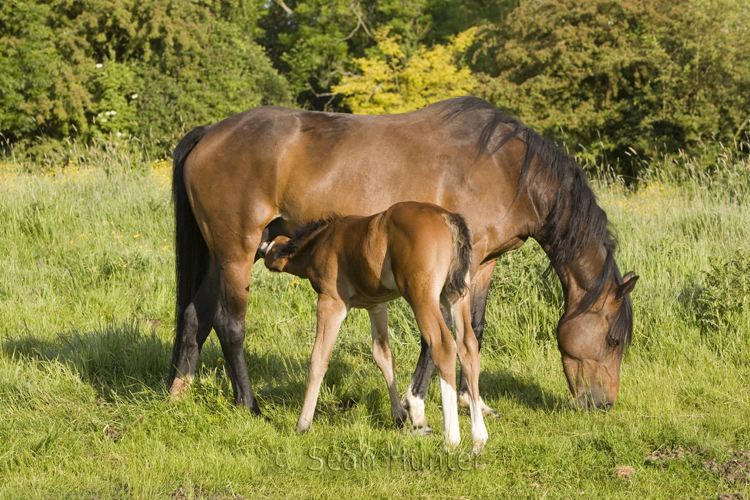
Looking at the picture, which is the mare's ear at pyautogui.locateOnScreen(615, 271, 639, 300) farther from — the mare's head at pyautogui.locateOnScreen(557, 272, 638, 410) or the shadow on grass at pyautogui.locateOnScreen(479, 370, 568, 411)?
the shadow on grass at pyautogui.locateOnScreen(479, 370, 568, 411)

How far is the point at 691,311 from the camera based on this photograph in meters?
5.72

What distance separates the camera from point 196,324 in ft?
16.7

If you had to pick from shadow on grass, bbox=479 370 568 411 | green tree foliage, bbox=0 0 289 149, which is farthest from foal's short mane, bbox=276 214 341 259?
green tree foliage, bbox=0 0 289 149

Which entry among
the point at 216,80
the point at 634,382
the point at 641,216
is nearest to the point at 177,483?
the point at 634,382

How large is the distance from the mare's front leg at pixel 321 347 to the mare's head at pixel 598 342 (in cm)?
166

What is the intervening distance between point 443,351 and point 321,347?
79 centimetres

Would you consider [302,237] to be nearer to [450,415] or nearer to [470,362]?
[470,362]

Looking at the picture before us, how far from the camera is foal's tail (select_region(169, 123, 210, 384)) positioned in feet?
16.9

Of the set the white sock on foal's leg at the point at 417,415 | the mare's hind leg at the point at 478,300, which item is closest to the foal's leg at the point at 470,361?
the white sock on foal's leg at the point at 417,415

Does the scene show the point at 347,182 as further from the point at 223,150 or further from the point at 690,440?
the point at 690,440

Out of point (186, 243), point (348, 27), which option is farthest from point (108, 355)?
point (348, 27)

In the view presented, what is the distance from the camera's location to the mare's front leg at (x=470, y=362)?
372cm

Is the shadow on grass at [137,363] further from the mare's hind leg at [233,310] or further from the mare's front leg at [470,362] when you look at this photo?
the mare's front leg at [470,362]

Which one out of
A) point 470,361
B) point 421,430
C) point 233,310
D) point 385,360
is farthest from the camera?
point 233,310
